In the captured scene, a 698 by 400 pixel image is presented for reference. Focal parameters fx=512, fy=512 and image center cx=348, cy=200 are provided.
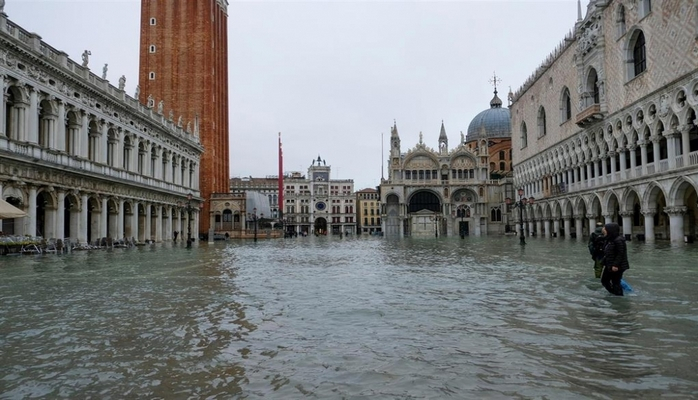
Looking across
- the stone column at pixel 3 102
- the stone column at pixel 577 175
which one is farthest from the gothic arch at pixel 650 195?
the stone column at pixel 3 102

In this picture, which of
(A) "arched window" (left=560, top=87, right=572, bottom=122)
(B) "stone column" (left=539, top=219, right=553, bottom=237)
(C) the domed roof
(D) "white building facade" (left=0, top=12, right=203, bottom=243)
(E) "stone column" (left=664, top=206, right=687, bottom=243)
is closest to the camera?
(D) "white building facade" (left=0, top=12, right=203, bottom=243)

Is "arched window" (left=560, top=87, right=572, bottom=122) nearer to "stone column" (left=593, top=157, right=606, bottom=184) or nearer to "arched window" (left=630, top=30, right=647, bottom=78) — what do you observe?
"stone column" (left=593, top=157, right=606, bottom=184)

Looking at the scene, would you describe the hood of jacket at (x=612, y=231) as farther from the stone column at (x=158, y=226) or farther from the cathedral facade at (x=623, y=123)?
the stone column at (x=158, y=226)

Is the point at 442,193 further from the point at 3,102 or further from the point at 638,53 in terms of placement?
the point at 3,102

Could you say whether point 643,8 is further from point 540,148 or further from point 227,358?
point 227,358

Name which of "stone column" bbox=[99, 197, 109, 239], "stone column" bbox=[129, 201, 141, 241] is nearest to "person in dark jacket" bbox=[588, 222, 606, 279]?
"stone column" bbox=[99, 197, 109, 239]

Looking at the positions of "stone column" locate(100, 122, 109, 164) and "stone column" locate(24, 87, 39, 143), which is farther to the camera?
"stone column" locate(100, 122, 109, 164)

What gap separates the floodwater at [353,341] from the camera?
14.2 ft

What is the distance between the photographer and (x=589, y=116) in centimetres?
3794

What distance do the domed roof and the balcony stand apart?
52.8 meters

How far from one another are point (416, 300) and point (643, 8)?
31.6m

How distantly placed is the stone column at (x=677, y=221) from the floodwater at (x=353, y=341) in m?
21.3

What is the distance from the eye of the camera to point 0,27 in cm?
2473

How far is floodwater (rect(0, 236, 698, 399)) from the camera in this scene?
14.2ft
